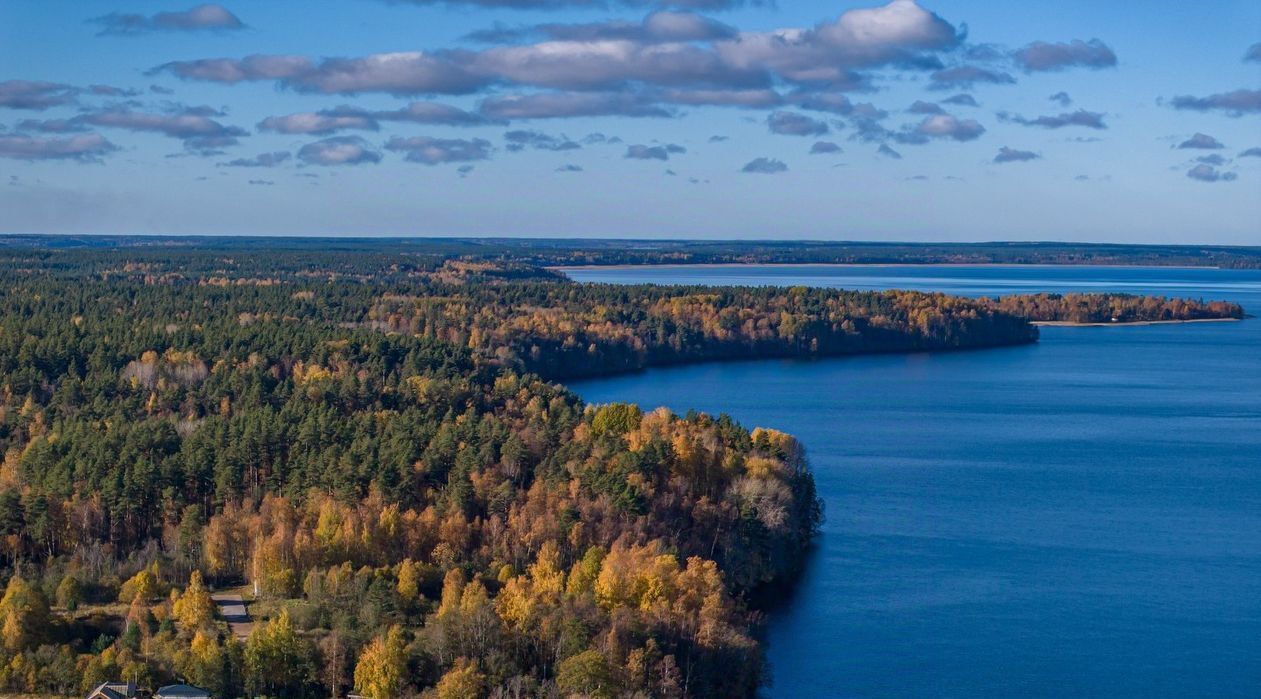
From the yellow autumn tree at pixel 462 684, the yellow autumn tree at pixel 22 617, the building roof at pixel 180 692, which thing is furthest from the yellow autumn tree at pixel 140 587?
the yellow autumn tree at pixel 462 684

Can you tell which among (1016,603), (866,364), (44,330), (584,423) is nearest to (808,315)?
(866,364)

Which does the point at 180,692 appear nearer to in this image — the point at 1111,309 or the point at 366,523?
the point at 366,523

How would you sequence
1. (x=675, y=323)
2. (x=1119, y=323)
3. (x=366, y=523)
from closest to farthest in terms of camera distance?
(x=366, y=523) → (x=675, y=323) → (x=1119, y=323)

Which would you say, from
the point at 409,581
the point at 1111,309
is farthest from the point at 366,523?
the point at 1111,309

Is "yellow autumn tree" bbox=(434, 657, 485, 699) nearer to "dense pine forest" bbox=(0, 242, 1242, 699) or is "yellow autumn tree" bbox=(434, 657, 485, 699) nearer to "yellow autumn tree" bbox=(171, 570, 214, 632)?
"dense pine forest" bbox=(0, 242, 1242, 699)

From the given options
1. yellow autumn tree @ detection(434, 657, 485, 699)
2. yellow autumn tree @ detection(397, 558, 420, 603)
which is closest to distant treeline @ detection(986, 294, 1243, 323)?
yellow autumn tree @ detection(397, 558, 420, 603)

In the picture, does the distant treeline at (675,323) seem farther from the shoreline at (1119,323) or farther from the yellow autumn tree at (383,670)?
the yellow autumn tree at (383,670)
